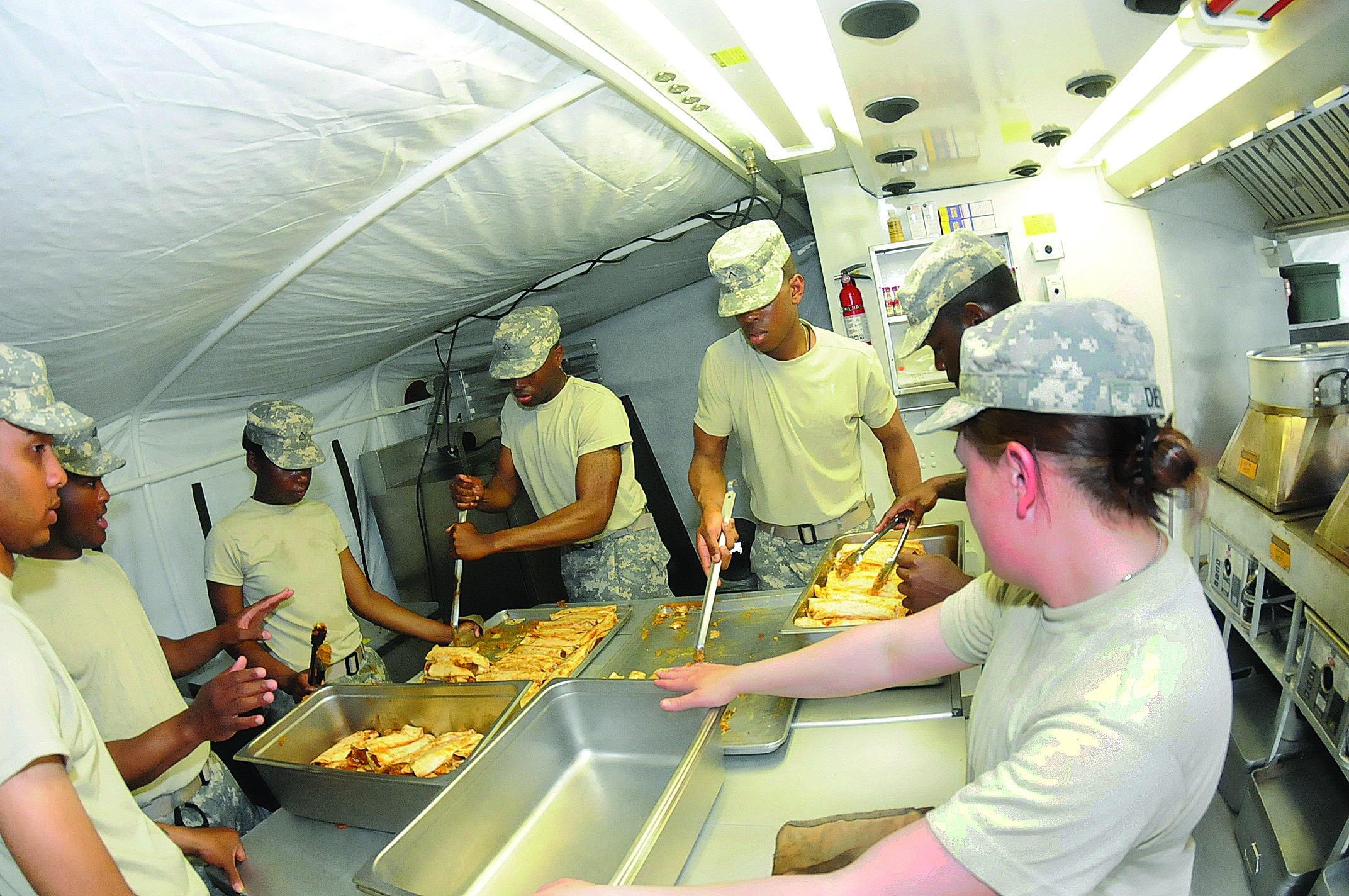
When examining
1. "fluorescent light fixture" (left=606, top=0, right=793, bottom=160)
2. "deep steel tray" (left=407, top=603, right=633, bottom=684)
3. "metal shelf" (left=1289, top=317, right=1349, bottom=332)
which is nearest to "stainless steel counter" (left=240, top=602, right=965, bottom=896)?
"deep steel tray" (left=407, top=603, right=633, bottom=684)

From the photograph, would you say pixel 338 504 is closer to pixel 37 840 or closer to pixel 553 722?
pixel 553 722

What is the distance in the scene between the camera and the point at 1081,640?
3.37 ft

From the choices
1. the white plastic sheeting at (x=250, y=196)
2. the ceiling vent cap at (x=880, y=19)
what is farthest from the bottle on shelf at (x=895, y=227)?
the ceiling vent cap at (x=880, y=19)

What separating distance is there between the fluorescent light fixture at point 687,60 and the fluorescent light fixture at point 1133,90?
3.47 feet

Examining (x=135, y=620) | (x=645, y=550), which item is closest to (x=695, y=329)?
(x=645, y=550)

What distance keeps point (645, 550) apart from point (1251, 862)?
224 centimetres

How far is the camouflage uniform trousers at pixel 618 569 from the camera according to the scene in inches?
132

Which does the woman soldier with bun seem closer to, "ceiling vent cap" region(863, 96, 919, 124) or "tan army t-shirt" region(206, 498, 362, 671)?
"ceiling vent cap" region(863, 96, 919, 124)

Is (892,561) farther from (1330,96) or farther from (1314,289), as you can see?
(1314,289)

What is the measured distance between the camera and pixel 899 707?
1.85 m

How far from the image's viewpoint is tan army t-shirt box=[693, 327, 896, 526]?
2973 mm

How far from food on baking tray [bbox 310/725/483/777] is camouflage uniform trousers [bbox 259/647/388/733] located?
1.13 meters

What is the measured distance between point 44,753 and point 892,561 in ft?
6.34

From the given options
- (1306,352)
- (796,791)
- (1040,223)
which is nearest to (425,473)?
(796,791)
